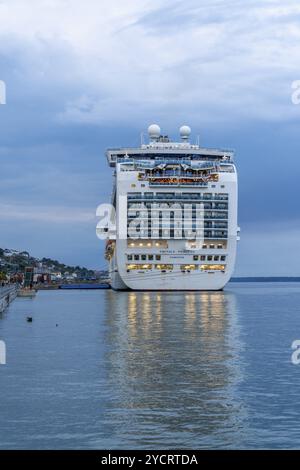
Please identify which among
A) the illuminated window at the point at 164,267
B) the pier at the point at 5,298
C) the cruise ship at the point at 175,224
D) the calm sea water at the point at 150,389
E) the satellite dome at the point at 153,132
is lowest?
the calm sea water at the point at 150,389

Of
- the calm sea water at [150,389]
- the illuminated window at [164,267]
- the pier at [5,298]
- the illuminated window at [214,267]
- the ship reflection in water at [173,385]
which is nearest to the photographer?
the calm sea water at [150,389]

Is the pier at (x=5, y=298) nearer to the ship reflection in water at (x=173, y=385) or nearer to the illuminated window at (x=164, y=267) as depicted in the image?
the illuminated window at (x=164, y=267)

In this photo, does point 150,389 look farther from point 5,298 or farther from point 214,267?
point 214,267

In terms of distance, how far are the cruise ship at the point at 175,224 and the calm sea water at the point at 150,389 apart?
158ft

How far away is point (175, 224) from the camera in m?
99.3

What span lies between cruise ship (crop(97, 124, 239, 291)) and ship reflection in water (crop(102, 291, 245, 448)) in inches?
1773

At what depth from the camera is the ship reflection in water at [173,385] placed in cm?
2081

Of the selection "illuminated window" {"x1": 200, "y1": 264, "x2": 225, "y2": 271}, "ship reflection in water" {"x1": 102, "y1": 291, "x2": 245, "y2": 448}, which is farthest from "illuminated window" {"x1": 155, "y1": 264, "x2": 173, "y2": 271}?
"ship reflection in water" {"x1": 102, "y1": 291, "x2": 245, "y2": 448}

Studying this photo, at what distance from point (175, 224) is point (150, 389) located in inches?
2859

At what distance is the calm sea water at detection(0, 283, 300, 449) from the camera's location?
20.6 metres

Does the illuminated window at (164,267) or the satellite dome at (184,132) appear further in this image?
the satellite dome at (184,132)

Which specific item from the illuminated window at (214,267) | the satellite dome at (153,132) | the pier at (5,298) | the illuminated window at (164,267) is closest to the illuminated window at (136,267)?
the illuminated window at (164,267)
